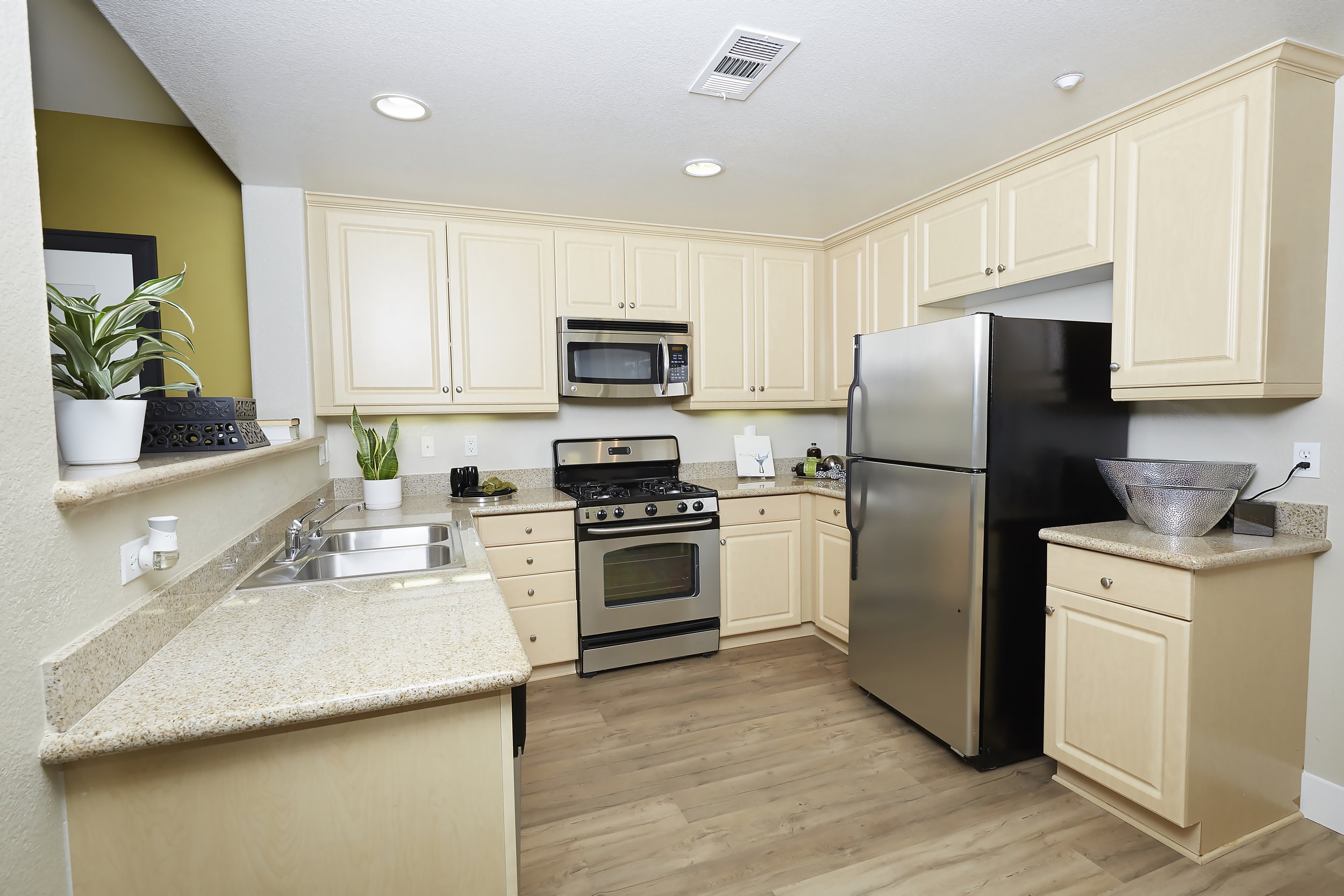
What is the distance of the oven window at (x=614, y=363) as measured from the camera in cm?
340

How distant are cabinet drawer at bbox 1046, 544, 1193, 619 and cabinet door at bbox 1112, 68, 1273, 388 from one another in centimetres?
62

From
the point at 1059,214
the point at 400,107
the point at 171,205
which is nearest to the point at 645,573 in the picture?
the point at 400,107

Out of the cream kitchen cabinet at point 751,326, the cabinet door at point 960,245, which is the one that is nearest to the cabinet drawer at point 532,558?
the cream kitchen cabinet at point 751,326

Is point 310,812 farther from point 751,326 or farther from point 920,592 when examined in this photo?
point 751,326

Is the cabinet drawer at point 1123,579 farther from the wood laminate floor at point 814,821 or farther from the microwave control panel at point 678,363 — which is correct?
the microwave control panel at point 678,363

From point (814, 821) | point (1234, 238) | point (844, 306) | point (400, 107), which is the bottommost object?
point (814, 821)

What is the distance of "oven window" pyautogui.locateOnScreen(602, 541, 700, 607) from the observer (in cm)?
323

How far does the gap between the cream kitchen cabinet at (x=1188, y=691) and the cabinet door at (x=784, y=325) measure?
1971 mm

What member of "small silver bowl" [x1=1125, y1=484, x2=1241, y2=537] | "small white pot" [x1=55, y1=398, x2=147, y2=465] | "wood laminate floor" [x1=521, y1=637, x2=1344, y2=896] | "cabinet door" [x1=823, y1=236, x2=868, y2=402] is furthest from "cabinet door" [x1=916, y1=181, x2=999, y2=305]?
"small white pot" [x1=55, y1=398, x2=147, y2=465]

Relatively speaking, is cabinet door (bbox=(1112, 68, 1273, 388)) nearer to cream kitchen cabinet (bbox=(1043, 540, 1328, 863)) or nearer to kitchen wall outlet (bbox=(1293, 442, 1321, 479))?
kitchen wall outlet (bbox=(1293, 442, 1321, 479))

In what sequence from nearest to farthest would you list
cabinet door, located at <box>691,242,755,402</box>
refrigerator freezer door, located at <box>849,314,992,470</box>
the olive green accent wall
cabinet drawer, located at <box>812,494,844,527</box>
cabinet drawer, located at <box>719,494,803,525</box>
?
refrigerator freezer door, located at <box>849,314,992,470</box> → the olive green accent wall → cabinet drawer, located at <box>812,494,844,527</box> → cabinet drawer, located at <box>719,494,803,525</box> → cabinet door, located at <box>691,242,755,402</box>

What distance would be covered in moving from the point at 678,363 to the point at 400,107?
187 centimetres

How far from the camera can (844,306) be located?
147 inches

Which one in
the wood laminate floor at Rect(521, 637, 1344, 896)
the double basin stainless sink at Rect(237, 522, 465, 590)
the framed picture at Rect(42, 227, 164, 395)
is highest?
the framed picture at Rect(42, 227, 164, 395)
